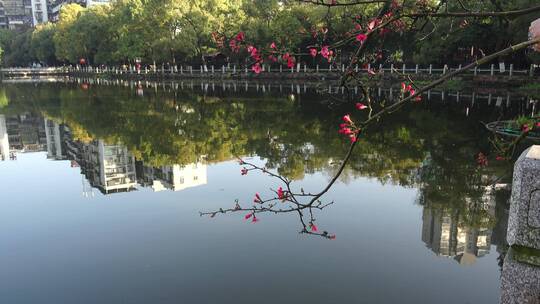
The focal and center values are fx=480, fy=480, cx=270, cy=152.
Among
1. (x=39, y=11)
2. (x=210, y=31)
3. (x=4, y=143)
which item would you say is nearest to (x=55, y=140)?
(x=4, y=143)

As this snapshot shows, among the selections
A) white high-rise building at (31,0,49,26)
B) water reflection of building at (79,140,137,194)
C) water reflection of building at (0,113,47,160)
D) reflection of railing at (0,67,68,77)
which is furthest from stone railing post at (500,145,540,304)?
white high-rise building at (31,0,49,26)

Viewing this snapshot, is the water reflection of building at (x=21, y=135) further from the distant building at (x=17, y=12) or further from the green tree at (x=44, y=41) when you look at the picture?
the distant building at (x=17, y=12)

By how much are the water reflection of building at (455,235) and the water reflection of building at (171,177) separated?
4813 mm

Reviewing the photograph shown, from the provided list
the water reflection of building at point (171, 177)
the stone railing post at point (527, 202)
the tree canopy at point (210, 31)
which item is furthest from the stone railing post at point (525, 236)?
the tree canopy at point (210, 31)

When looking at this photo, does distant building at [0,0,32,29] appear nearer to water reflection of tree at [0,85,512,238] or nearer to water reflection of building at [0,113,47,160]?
water reflection of building at [0,113,47,160]

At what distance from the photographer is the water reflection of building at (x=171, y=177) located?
1001 cm

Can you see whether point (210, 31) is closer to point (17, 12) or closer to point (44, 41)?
point (44, 41)

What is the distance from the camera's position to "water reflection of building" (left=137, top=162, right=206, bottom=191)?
32.8 feet

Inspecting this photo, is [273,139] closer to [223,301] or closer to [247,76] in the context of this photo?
[223,301]

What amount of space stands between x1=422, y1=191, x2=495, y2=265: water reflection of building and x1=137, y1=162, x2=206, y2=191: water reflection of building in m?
4.81

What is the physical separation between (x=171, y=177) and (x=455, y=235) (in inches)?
233

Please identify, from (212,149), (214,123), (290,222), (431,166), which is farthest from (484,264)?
(214,123)

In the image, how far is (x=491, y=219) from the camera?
24.1ft

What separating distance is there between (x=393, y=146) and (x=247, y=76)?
35238 millimetres
